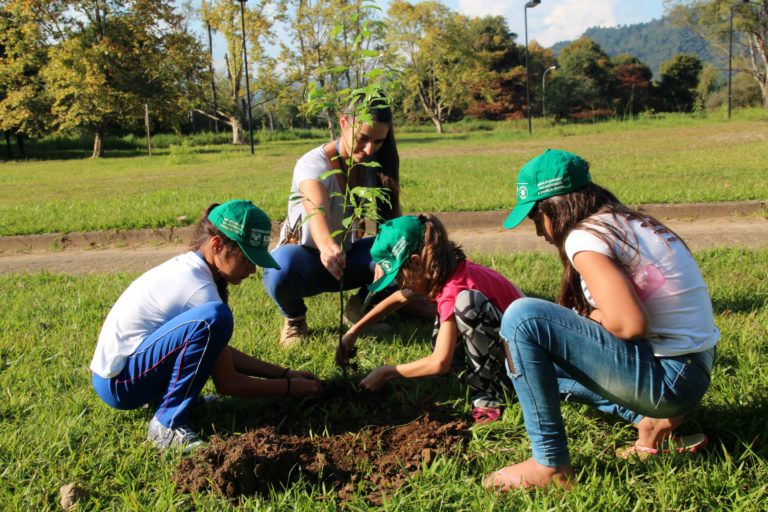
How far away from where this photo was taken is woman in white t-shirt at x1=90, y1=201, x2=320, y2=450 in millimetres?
2617

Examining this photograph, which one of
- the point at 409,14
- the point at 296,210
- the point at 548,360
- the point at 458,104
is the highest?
the point at 409,14

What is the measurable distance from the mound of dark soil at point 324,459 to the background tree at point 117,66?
25874mm

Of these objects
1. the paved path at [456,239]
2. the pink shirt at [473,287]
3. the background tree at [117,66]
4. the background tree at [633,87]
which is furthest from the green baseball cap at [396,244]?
the background tree at [633,87]

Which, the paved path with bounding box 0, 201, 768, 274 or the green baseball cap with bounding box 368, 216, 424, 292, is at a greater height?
the green baseball cap with bounding box 368, 216, 424, 292

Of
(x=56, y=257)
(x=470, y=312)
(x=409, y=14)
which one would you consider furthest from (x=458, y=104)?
(x=470, y=312)

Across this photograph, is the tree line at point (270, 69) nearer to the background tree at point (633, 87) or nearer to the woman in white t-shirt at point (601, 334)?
the background tree at point (633, 87)

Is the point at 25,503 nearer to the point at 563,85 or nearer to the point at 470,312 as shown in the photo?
the point at 470,312

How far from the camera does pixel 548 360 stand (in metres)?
2.21

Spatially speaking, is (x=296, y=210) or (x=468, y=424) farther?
(x=296, y=210)

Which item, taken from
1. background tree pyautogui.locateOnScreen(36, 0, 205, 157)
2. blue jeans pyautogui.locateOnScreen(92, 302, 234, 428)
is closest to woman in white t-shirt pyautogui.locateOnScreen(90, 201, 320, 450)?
blue jeans pyautogui.locateOnScreen(92, 302, 234, 428)

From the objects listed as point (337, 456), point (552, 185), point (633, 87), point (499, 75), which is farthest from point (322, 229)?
point (633, 87)

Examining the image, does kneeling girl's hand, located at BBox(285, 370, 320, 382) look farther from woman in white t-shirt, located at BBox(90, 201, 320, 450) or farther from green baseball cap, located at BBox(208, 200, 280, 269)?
green baseball cap, located at BBox(208, 200, 280, 269)

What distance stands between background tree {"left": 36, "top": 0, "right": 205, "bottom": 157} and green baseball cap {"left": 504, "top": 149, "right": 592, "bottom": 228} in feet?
86.0

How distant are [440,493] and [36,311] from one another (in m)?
3.53
